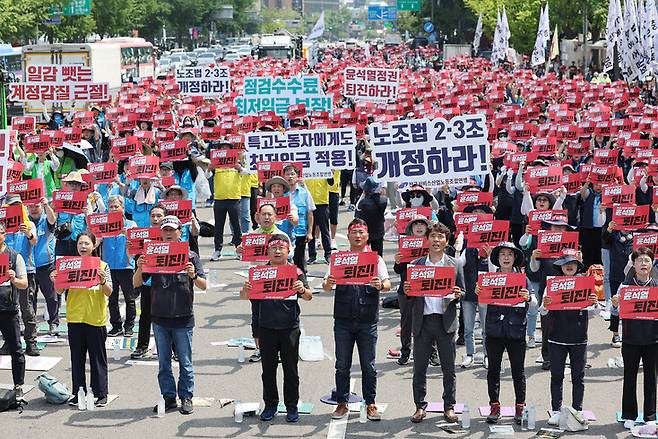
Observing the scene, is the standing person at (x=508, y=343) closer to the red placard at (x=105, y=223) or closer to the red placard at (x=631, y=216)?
the red placard at (x=631, y=216)

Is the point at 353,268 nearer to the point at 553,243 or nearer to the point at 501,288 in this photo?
the point at 501,288

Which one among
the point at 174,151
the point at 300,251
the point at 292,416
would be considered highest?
the point at 174,151

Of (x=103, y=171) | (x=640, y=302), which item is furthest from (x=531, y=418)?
(x=103, y=171)

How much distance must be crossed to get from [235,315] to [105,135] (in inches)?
385

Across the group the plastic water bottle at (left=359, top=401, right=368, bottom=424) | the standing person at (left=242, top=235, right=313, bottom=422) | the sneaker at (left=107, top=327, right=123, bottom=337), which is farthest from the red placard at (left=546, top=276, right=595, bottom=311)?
the sneaker at (left=107, top=327, right=123, bottom=337)

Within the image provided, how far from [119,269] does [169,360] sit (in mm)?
2701

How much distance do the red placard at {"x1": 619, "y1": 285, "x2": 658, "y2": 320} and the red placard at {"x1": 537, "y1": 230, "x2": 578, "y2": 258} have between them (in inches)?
63.7

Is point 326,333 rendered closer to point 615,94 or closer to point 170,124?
point 170,124

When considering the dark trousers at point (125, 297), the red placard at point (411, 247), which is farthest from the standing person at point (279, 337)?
the dark trousers at point (125, 297)

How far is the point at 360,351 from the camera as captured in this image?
11.0 m

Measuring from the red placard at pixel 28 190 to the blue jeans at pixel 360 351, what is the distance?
444 centimetres

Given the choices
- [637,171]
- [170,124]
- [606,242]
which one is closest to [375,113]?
[170,124]

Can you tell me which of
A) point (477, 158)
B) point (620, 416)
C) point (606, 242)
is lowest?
point (620, 416)

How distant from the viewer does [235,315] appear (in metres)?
15.1
